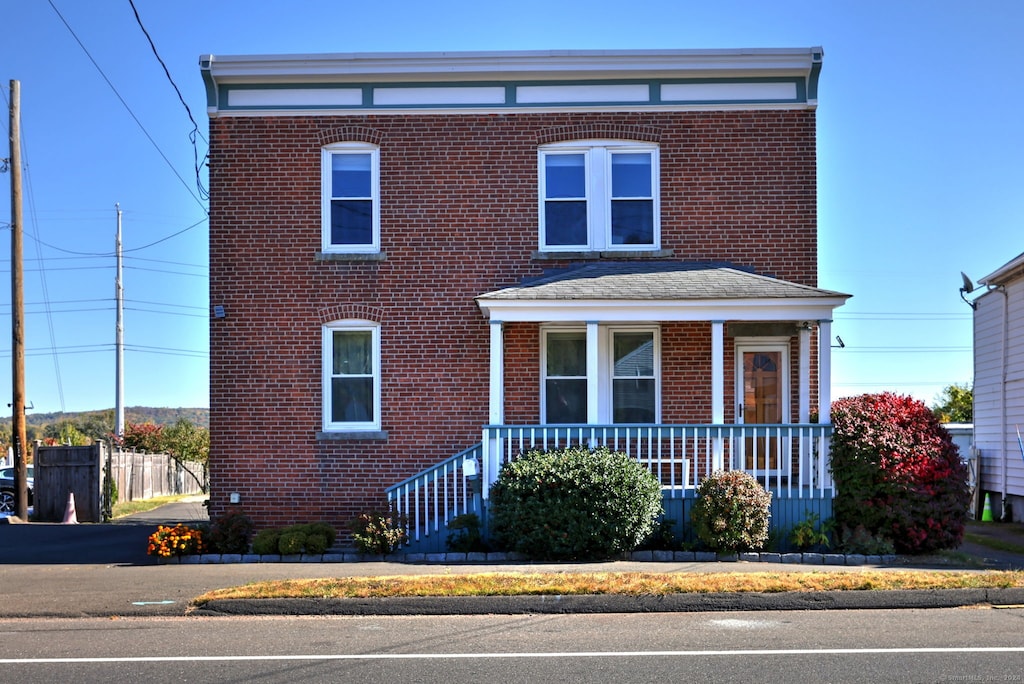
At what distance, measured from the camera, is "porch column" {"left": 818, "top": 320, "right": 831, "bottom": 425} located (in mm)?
14930

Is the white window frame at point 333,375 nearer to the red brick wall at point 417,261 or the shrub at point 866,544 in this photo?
the red brick wall at point 417,261

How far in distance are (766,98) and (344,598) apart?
10234 mm

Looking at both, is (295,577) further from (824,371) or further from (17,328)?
(17,328)

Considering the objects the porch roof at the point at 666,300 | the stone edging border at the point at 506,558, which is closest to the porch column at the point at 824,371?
the porch roof at the point at 666,300

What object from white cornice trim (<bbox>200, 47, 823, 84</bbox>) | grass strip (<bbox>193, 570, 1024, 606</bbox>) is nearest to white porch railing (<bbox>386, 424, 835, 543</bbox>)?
grass strip (<bbox>193, 570, 1024, 606</bbox>)

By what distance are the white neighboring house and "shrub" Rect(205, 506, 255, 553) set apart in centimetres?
1436

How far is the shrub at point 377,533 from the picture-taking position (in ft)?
46.4

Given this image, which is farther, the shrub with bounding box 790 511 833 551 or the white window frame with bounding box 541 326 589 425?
the white window frame with bounding box 541 326 589 425

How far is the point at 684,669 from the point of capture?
7.67m

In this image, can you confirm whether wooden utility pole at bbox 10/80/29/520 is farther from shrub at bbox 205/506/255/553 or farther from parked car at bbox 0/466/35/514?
shrub at bbox 205/506/255/553

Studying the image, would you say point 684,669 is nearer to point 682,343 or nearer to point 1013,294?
point 682,343

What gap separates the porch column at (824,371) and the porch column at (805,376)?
0.37m

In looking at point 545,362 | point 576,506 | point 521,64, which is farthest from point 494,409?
point 521,64

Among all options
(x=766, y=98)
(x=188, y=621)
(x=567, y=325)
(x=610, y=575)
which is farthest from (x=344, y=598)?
(x=766, y=98)
